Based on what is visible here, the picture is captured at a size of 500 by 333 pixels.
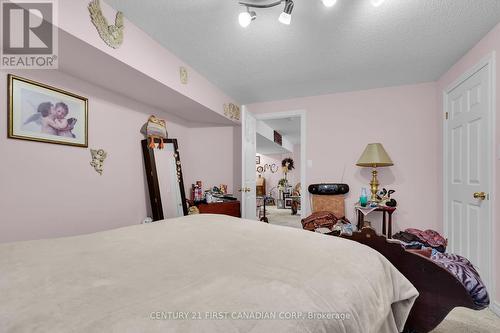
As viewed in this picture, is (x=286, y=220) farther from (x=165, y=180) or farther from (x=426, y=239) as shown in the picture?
(x=426, y=239)

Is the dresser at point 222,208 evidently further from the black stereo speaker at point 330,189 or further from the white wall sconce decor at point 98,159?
the white wall sconce decor at point 98,159

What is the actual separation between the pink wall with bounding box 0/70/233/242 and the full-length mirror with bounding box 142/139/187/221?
13cm

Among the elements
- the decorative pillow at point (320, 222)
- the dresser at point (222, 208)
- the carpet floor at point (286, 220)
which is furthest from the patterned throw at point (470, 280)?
the carpet floor at point (286, 220)

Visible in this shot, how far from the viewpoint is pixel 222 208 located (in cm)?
343

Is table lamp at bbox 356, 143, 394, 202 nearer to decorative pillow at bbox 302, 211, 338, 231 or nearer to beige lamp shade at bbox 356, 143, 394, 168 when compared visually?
beige lamp shade at bbox 356, 143, 394, 168

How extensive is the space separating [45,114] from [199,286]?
2112mm

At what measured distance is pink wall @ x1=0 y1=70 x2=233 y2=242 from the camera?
171cm

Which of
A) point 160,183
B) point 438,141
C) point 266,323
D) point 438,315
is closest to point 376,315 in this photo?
point 266,323

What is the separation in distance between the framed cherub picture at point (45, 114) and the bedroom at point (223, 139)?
17 mm

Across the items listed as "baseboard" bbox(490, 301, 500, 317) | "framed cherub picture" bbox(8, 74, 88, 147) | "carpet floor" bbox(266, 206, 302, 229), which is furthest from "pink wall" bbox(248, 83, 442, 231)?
"framed cherub picture" bbox(8, 74, 88, 147)

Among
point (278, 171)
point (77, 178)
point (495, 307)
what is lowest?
point (495, 307)

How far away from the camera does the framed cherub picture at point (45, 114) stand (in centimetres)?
172

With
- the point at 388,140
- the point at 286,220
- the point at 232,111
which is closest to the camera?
the point at 388,140

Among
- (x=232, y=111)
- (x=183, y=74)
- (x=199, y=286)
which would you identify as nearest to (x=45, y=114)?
(x=183, y=74)
